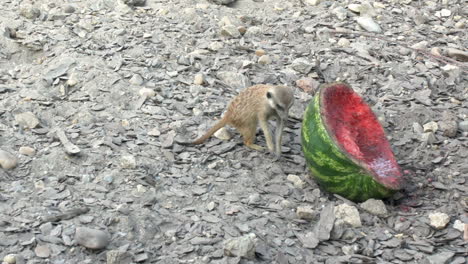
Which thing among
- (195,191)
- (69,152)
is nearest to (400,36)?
(195,191)

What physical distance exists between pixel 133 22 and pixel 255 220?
9.69 ft

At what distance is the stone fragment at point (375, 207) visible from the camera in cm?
427

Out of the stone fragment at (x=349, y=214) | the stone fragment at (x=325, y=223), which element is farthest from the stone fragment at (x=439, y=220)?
the stone fragment at (x=325, y=223)

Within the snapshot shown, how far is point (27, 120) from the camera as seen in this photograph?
494 centimetres

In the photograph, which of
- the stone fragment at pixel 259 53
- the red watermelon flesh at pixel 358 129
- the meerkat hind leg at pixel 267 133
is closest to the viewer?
the red watermelon flesh at pixel 358 129

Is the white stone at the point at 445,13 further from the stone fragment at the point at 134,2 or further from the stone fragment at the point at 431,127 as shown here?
the stone fragment at the point at 134,2

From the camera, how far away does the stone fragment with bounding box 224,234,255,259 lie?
3.80 meters

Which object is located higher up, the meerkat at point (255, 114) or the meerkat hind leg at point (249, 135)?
the meerkat at point (255, 114)

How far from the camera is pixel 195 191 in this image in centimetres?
441

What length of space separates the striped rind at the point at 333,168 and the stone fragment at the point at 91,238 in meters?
1.44

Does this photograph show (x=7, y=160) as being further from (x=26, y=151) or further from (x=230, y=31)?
(x=230, y=31)

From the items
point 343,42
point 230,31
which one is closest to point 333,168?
point 343,42

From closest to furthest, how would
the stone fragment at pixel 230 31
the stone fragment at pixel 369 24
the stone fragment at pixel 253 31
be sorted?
the stone fragment at pixel 230 31
the stone fragment at pixel 253 31
the stone fragment at pixel 369 24

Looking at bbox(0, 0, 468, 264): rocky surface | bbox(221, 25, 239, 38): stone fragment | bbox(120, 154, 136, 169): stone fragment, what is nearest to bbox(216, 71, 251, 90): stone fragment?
bbox(0, 0, 468, 264): rocky surface
